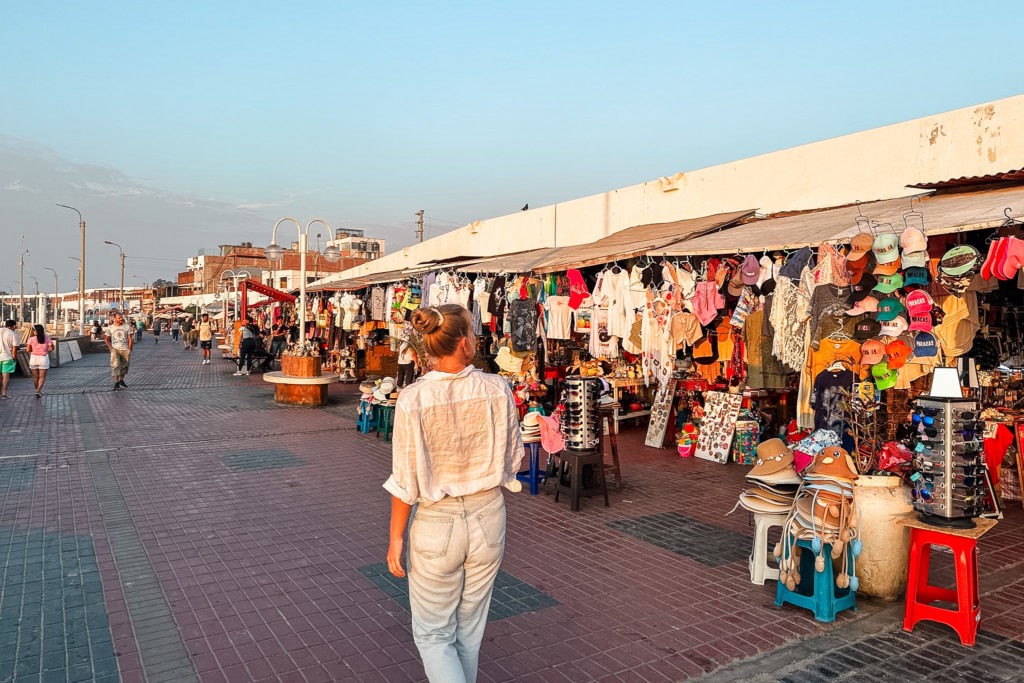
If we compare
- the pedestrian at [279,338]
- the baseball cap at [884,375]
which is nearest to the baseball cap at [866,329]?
the baseball cap at [884,375]

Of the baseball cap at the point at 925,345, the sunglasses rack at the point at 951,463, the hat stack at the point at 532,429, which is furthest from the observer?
the hat stack at the point at 532,429

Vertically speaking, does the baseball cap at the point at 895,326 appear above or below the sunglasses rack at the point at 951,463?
above

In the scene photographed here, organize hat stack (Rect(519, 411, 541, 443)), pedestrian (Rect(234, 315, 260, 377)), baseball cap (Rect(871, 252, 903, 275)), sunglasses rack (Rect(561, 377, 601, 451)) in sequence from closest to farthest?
baseball cap (Rect(871, 252, 903, 275)) → sunglasses rack (Rect(561, 377, 601, 451)) → hat stack (Rect(519, 411, 541, 443)) → pedestrian (Rect(234, 315, 260, 377))

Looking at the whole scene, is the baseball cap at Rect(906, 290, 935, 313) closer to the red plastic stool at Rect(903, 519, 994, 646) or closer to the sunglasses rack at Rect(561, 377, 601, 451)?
the red plastic stool at Rect(903, 519, 994, 646)

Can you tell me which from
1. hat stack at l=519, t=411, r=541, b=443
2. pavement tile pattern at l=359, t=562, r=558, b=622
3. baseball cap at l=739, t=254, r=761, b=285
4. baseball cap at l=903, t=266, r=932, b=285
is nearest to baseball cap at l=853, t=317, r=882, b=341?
baseball cap at l=903, t=266, r=932, b=285

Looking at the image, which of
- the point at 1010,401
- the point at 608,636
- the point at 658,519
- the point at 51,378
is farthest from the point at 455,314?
the point at 51,378

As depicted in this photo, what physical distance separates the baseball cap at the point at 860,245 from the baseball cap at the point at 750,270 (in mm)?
1362

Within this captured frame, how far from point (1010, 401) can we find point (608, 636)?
5226 millimetres

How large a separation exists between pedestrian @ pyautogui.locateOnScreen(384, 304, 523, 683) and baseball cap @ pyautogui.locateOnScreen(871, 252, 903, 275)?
14.2 feet

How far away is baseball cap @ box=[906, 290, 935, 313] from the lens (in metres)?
5.59

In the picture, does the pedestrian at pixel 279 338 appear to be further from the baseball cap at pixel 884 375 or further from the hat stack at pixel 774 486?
the hat stack at pixel 774 486

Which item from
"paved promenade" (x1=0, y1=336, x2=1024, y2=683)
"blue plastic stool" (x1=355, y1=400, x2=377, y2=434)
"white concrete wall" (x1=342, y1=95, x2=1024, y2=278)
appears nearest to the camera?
"paved promenade" (x1=0, y1=336, x2=1024, y2=683)

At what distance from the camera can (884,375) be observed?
6.16 meters

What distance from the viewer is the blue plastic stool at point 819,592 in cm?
438
